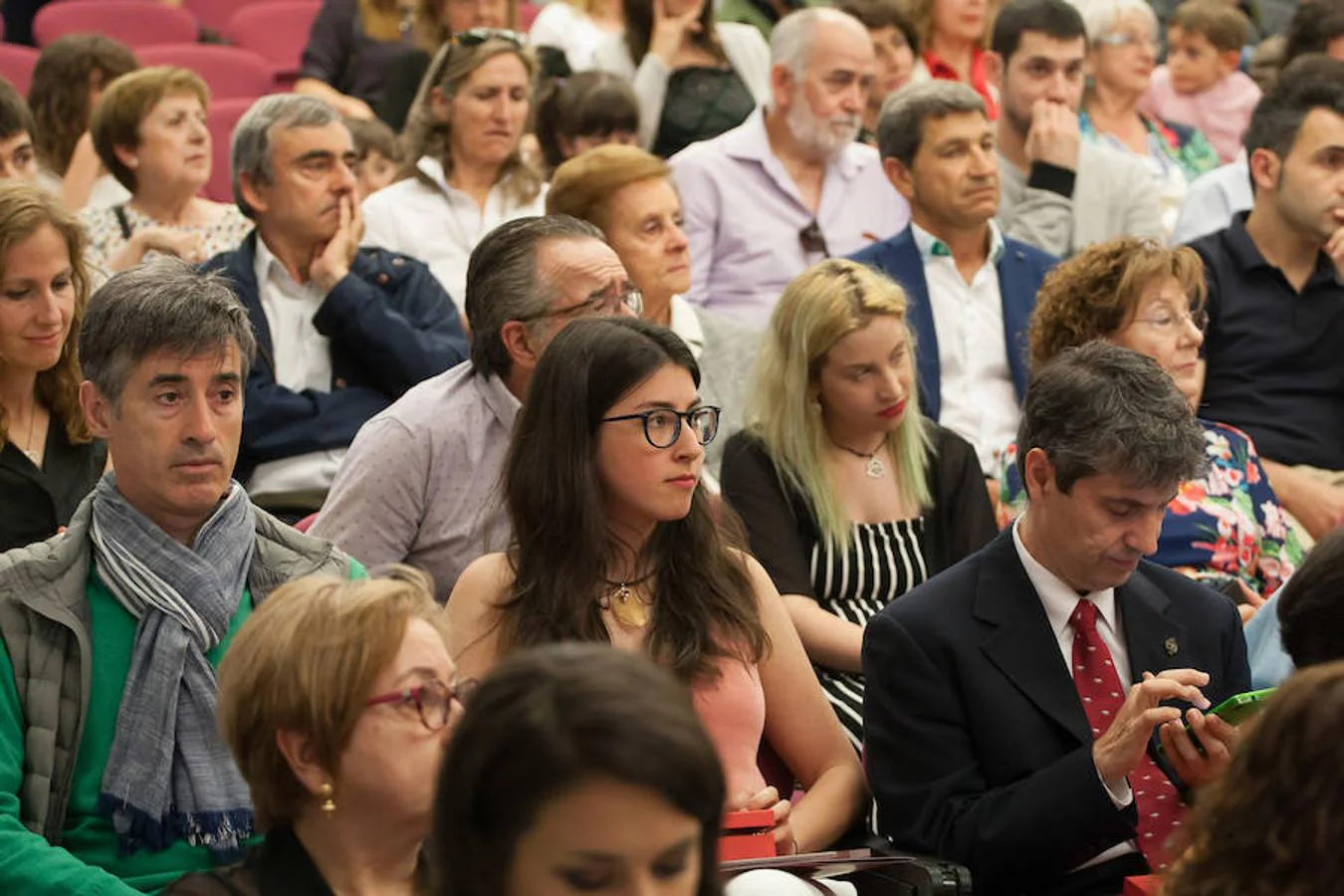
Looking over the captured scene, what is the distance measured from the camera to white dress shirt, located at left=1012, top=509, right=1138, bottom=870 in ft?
9.48

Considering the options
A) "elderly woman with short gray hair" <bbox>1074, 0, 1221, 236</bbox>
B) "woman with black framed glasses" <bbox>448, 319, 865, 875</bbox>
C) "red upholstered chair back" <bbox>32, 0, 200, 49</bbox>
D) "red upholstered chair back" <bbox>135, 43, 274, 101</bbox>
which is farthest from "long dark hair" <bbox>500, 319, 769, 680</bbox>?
"red upholstered chair back" <bbox>32, 0, 200, 49</bbox>

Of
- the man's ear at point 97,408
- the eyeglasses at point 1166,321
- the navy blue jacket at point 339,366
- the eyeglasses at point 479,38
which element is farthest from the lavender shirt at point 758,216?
the man's ear at point 97,408

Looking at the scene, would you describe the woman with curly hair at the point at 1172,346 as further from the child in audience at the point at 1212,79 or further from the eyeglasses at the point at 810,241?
the child in audience at the point at 1212,79

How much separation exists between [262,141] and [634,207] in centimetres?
81

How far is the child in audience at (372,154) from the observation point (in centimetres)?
585

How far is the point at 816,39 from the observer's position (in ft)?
17.8

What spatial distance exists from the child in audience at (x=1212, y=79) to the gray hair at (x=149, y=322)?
5.11 m

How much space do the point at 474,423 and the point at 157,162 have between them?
5.90 ft

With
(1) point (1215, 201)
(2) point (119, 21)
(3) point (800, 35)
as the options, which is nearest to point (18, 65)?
(2) point (119, 21)

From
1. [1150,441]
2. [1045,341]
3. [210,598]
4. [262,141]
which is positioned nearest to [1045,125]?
[1045,341]

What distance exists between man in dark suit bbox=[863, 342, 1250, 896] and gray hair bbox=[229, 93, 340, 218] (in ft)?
6.51

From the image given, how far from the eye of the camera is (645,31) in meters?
6.26

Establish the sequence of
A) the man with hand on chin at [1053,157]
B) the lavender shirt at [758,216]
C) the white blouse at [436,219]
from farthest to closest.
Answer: the man with hand on chin at [1053,157] → the lavender shirt at [758,216] → the white blouse at [436,219]

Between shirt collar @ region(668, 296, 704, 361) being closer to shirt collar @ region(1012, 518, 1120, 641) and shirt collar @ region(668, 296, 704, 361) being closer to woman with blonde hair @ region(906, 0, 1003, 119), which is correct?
shirt collar @ region(1012, 518, 1120, 641)
